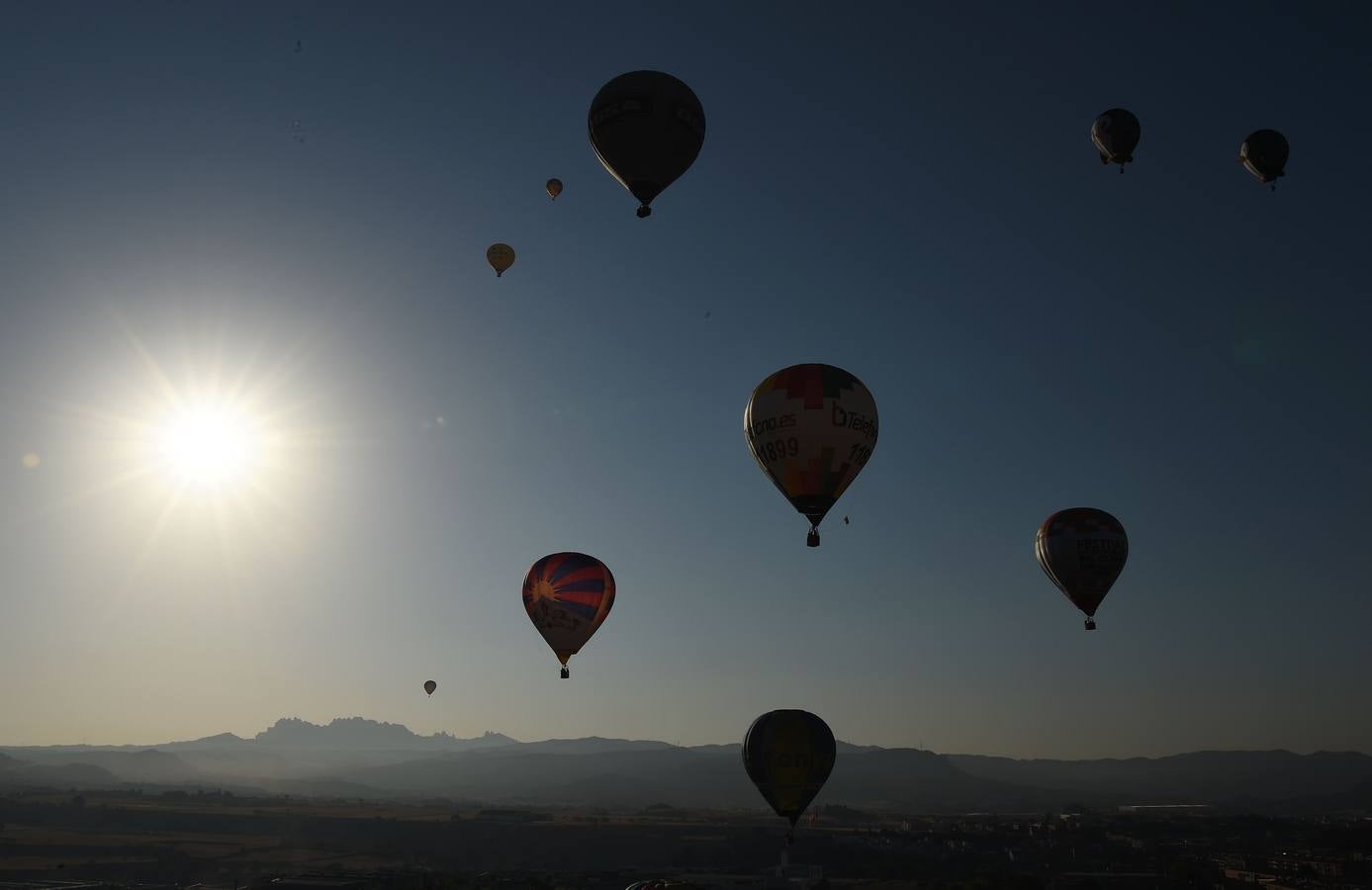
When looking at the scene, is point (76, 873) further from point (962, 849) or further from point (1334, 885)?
point (1334, 885)

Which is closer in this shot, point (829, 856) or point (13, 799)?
point (829, 856)

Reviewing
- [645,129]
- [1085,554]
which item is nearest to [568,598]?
[645,129]

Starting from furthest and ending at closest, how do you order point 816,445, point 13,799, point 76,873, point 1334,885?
point 13,799 < point 76,873 < point 1334,885 < point 816,445

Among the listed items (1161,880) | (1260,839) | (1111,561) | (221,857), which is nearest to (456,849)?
(221,857)

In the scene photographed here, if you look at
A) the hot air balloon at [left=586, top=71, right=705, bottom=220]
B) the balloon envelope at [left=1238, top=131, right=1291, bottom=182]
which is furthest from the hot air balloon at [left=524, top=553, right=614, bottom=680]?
the balloon envelope at [left=1238, top=131, right=1291, bottom=182]

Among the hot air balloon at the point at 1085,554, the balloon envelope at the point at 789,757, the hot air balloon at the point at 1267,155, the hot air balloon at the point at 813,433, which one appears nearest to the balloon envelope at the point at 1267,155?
the hot air balloon at the point at 1267,155

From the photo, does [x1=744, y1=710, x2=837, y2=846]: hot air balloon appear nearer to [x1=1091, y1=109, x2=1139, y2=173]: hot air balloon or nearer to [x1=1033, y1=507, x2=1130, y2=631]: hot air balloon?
[x1=1033, y1=507, x2=1130, y2=631]: hot air balloon

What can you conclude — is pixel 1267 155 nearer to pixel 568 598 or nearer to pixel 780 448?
pixel 780 448
